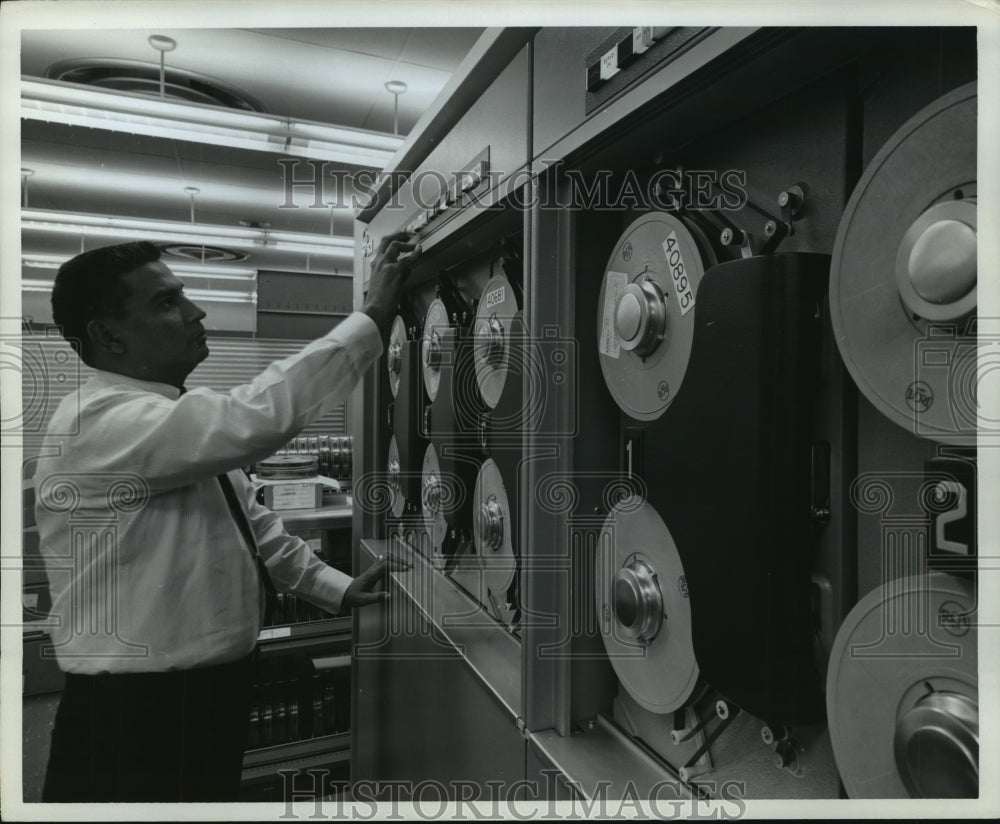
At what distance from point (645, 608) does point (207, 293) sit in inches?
50.2

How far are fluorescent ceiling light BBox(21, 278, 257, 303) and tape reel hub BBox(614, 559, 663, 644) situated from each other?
114 centimetres

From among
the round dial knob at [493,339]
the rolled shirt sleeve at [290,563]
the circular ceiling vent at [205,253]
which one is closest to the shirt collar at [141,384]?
the rolled shirt sleeve at [290,563]

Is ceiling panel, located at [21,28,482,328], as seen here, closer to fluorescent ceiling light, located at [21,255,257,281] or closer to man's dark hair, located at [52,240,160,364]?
fluorescent ceiling light, located at [21,255,257,281]

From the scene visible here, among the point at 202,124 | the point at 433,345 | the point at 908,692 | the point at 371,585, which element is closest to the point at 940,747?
the point at 908,692

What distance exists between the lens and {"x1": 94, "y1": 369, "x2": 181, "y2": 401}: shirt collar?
4.22ft

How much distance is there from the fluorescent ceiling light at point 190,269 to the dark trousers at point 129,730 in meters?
0.93

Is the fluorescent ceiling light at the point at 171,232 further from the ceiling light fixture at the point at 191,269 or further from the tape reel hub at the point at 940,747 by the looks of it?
the tape reel hub at the point at 940,747

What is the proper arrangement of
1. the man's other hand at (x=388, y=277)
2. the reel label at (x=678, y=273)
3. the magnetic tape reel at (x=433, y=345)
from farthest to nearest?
the magnetic tape reel at (x=433, y=345), the man's other hand at (x=388, y=277), the reel label at (x=678, y=273)

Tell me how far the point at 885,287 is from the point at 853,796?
0.60 metres

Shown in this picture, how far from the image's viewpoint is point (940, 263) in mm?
586

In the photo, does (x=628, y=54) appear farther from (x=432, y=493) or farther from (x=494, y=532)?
(x=432, y=493)

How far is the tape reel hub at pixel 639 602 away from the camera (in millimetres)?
1024

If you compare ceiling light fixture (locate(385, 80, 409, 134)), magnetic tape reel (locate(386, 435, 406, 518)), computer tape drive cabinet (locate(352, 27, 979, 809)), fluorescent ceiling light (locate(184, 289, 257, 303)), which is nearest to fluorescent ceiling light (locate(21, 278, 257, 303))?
fluorescent ceiling light (locate(184, 289, 257, 303))

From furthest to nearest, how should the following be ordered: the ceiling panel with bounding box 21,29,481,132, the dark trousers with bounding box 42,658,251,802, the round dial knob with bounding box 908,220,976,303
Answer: the ceiling panel with bounding box 21,29,481,132
the dark trousers with bounding box 42,658,251,802
the round dial knob with bounding box 908,220,976,303
